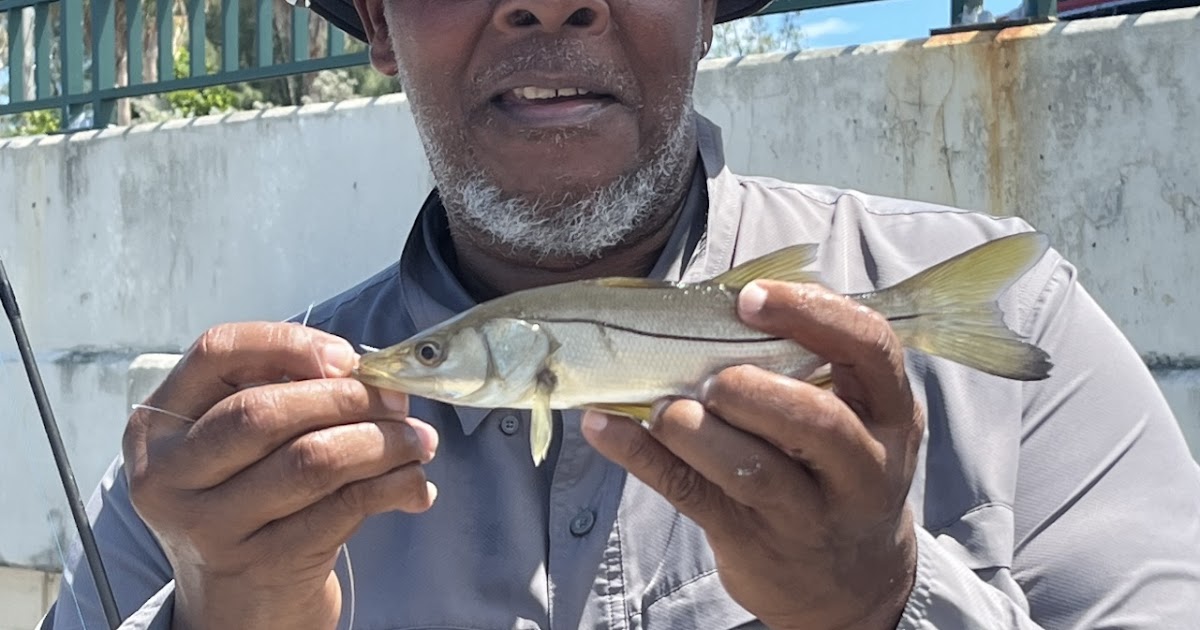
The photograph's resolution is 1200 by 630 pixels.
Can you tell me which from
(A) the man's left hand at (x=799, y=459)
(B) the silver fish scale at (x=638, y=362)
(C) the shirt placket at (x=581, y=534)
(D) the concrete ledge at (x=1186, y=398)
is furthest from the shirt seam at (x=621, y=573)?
(D) the concrete ledge at (x=1186, y=398)

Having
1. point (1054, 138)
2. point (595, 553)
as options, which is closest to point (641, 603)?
point (595, 553)

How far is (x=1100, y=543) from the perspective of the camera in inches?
82.3

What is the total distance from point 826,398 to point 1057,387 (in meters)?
0.81

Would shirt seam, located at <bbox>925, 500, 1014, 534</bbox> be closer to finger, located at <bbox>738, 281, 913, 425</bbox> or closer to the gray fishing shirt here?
the gray fishing shirt

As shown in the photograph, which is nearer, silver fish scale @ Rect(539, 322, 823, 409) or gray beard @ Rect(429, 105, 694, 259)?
silver fish scale @ Rect(539, 322, 823, 409)

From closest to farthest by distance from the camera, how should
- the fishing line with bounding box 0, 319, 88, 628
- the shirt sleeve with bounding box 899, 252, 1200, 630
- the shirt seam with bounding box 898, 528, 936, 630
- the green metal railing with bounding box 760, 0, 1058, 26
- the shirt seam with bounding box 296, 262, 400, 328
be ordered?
the shirt seam with bounding box 898, 528, 936, 630 < the shirt sleeve with bounding box 899, 252, 1200, 630 < the shirt seam with bounding box 296, 262, 400, 328 < the green metal railing with bounding box 760, 0, 1058, 26 < the fishing line with bounding box 0, 319, 88, 628

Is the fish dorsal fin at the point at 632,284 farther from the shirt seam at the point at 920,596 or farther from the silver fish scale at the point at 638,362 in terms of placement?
the shirt seam at the point at 920,596

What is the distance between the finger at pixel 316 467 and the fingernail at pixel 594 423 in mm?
208

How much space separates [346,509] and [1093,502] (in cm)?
118

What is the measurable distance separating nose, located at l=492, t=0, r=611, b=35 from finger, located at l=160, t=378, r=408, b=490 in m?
0.93

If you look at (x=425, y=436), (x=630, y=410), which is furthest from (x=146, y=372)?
(x=630, y=410)

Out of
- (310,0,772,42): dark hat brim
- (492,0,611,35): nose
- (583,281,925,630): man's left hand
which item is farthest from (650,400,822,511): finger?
(310,0,772,42): dark hat brim

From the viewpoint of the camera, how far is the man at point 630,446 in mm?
1662

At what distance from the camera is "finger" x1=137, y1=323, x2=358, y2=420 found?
172 cm
